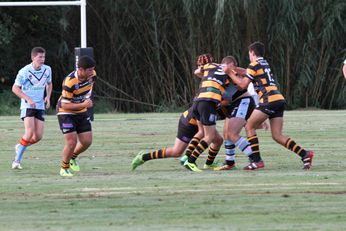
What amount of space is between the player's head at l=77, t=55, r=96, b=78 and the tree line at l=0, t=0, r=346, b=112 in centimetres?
2059

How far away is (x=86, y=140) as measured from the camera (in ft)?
51.5

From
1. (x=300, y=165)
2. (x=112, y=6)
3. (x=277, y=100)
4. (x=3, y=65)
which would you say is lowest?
(x=3, y=65)

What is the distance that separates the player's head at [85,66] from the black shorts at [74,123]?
655mm

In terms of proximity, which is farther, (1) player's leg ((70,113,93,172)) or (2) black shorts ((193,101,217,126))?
(2) black shorts ((193,101,217,126))

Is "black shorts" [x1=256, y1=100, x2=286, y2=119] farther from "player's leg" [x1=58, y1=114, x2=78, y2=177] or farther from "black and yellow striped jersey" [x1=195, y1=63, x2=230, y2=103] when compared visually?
"player's leg" [x1=58, y1=114, x2=78, y2=177]

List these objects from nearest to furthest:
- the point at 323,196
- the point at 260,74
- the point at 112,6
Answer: the point at 323,196 < the point at 260,74 < the point at 112,6

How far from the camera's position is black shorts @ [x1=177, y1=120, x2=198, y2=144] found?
16.2m

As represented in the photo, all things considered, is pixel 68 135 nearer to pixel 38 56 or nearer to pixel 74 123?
pixel 74 123

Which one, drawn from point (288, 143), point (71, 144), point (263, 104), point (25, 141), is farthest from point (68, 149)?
point (288, 143)

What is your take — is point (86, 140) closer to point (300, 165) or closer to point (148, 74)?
point (300, 165)

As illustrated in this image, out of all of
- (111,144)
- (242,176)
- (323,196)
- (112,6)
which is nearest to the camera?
(323,196)

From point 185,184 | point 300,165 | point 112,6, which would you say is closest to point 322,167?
point 300,165

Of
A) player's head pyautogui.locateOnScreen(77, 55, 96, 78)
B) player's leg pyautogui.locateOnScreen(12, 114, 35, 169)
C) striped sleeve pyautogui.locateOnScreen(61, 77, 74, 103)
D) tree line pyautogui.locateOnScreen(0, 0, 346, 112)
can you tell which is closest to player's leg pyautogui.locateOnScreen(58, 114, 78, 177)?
striped sleeve pyautogui.locateOnScreen(61, 77, 74, 103)

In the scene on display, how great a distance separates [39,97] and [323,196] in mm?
→ 6372
